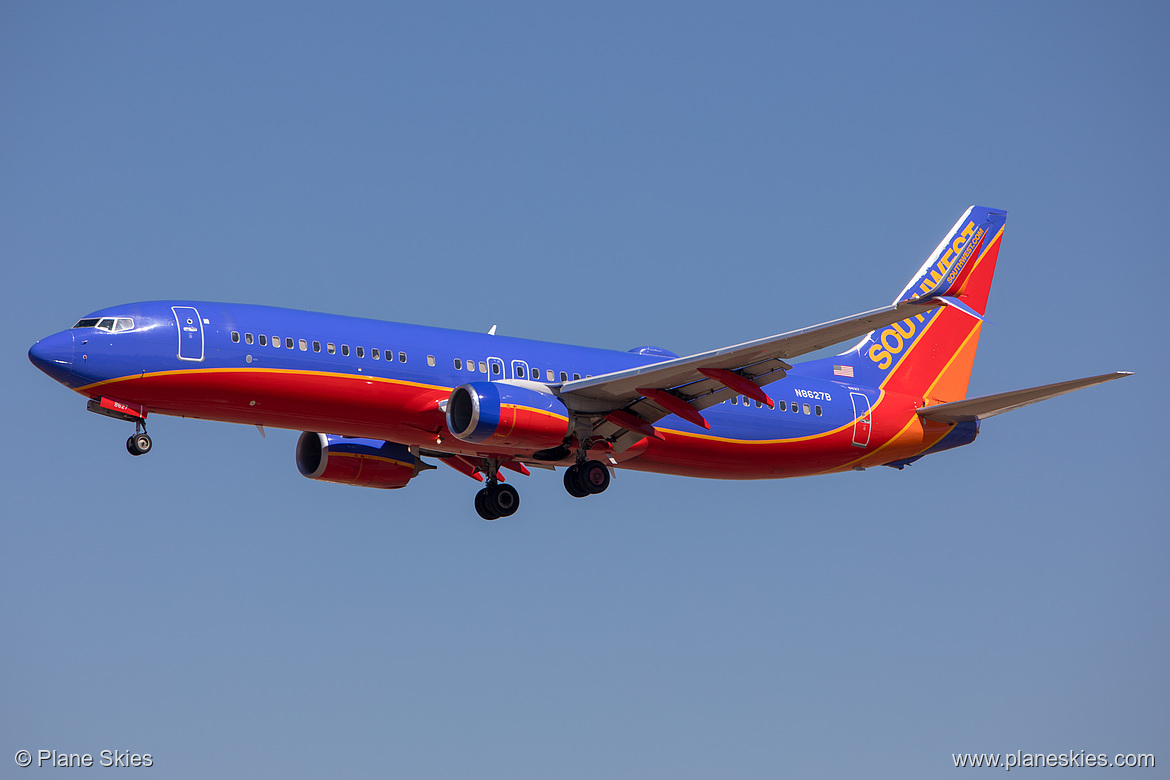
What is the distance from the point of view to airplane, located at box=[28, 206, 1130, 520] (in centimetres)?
3356

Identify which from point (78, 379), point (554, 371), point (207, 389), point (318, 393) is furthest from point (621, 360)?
point (78, 379)

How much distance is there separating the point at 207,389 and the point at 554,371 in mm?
9838

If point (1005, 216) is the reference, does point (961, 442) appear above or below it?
below

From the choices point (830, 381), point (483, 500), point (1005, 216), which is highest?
point (1005, 216)

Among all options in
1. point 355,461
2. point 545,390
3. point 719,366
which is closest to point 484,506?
point 355,461

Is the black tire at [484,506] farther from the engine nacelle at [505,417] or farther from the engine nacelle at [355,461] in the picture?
the engine nacelle at [505,417]

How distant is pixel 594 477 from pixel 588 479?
0.19m

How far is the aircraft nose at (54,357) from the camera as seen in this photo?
32.7 metres

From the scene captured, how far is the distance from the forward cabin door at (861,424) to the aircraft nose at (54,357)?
76.2 ft

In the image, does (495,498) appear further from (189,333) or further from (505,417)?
(189,333)

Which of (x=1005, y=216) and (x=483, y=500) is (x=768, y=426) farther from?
(x=1005, y=216)

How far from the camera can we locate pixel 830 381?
43781 mm

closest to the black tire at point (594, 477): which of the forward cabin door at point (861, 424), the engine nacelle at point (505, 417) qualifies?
the engine nacelle at point (505, 417)

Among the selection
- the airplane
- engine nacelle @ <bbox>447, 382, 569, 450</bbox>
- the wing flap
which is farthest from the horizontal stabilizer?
engine nacelle @ <bbox>447, 382, 569, 450</bbox>
